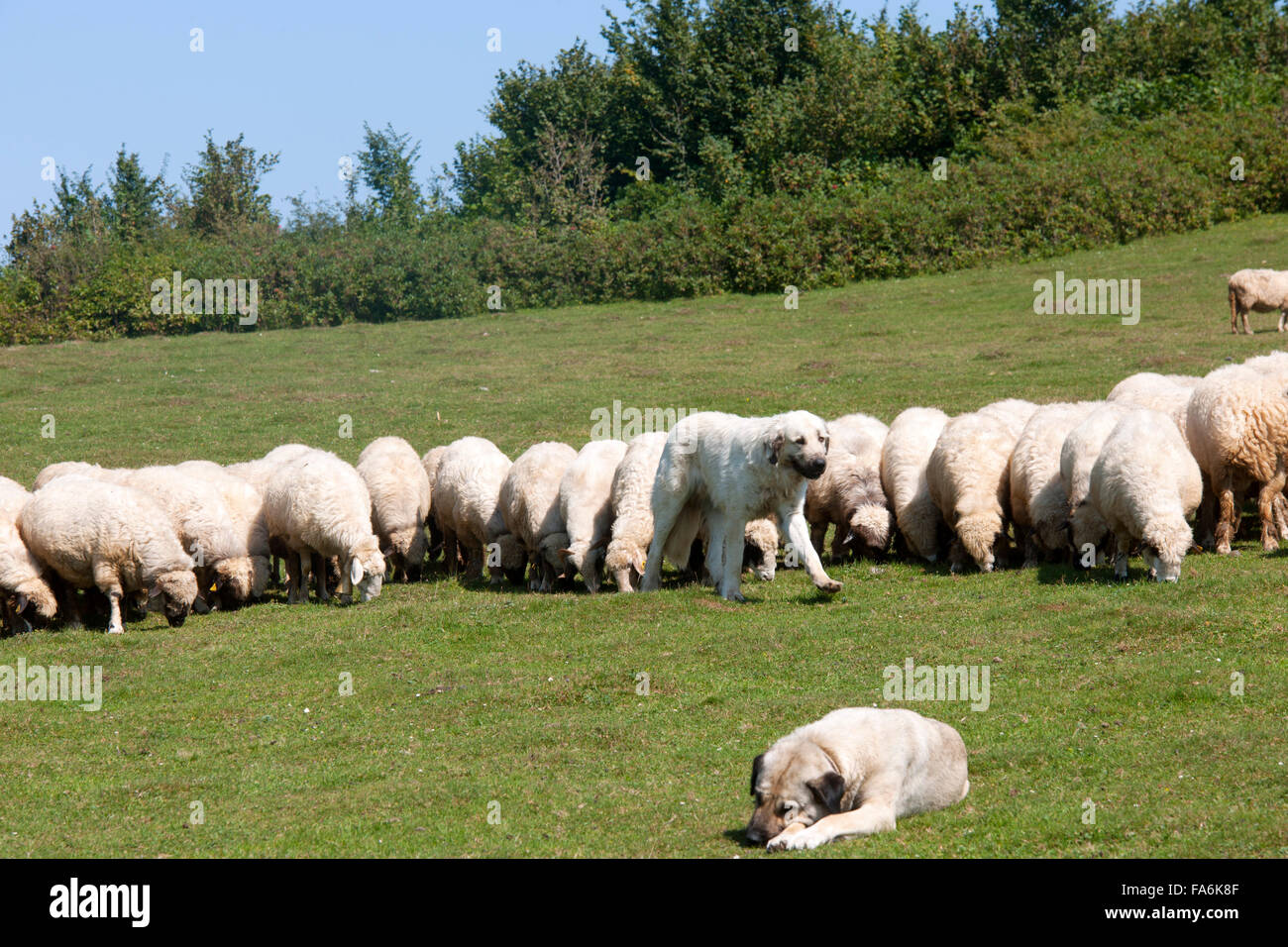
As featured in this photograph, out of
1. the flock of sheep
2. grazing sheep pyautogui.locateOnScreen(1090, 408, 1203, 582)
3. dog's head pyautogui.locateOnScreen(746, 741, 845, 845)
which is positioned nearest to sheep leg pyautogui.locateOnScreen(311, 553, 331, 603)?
the flock of sheep

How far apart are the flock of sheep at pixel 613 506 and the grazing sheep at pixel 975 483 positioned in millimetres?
27

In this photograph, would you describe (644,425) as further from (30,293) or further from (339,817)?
(30,293)

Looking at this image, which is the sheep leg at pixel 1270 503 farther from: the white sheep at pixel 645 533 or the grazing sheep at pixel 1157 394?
the white sheep at pixel 645 533

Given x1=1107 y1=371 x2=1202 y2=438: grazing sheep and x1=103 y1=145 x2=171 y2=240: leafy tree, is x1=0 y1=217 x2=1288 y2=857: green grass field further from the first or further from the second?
x1=103 y1=145 x2=171 y2=240: leafy tree

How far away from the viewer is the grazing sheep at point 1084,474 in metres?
15.5

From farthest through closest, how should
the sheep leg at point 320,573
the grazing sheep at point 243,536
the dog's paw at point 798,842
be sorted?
the sheep leg at point 320,573
the grazing sheep at point 243,536
the dog's paw at point 798,842

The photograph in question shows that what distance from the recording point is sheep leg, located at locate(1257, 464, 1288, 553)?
16078 mm

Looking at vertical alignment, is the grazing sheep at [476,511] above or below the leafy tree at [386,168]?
below

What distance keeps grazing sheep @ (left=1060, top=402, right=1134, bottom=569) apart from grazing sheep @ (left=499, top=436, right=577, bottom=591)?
20.2 feet

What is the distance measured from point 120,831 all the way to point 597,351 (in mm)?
31302

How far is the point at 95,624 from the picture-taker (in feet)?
55.1

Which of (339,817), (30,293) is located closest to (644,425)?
(339,817)

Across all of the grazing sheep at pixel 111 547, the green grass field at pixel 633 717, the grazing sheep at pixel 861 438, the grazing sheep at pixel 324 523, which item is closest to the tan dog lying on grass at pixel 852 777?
the green grass field at pixel 633 717

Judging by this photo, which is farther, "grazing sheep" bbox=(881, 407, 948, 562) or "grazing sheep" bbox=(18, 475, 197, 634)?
"grazing sheep" bbox=(881, 407, 948, 562)
